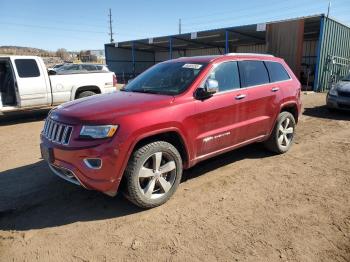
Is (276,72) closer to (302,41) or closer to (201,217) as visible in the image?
(201,217)

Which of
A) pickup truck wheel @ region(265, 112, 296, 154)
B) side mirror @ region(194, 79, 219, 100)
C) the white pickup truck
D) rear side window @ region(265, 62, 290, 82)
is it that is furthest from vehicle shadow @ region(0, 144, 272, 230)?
the white pickup truck

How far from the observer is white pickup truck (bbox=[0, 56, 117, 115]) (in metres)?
8.92

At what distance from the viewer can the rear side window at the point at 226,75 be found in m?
4.46

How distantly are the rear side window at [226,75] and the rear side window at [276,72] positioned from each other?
999mm

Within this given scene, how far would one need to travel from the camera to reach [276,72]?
5598mm

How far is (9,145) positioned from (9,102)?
3035 mm

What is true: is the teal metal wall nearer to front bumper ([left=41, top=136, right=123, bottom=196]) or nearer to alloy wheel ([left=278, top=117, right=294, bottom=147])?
alloy wheel ([left=278, top=117, right=294, bottom=147])

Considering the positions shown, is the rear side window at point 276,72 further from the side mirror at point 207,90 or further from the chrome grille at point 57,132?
the chrome grille at point 57,132

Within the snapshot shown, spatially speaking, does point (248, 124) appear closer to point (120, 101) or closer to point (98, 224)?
point (120, 101)

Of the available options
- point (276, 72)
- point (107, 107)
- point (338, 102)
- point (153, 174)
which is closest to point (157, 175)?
point (153, 174)

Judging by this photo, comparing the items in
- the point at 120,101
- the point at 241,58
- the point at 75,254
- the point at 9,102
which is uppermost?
the point at 241,58

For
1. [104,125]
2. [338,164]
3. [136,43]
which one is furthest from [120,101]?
[136,43]

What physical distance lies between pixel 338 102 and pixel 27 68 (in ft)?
31.3

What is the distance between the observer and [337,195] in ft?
13.5
